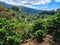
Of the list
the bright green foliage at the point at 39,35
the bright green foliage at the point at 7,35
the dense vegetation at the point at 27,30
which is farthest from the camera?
the bright green foliage at the point at 39,35

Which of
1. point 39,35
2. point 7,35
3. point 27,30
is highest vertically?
point 7,35

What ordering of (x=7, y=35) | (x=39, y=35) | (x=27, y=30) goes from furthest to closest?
(x=27, y=30)
(x=39, y=35)
(x=7, y=35)

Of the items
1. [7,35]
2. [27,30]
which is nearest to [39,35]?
[27,30]

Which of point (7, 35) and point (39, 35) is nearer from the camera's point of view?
point (7, 35)

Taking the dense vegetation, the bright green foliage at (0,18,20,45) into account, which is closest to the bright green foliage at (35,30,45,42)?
the dense vegetation

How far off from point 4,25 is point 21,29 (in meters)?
9.48

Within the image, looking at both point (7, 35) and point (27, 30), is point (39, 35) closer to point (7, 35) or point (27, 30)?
point (27, 30)

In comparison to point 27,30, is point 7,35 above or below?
above

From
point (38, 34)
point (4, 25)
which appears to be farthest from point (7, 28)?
point (38, 34)

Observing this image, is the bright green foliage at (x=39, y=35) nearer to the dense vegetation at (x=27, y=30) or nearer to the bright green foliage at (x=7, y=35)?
the dense vegetation at (x=27, y=30)

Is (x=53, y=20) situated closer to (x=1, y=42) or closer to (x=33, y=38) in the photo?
(x=33, y=38)

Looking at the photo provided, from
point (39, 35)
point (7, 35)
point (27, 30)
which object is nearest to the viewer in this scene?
point (7, 35)

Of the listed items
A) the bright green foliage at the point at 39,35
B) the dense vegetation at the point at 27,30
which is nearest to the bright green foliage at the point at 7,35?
the dense vegetation at the point at 27,30

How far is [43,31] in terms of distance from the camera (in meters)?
33.0
